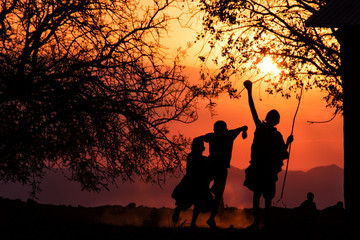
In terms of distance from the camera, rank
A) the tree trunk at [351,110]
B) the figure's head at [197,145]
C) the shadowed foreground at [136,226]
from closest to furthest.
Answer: the shadowed foreground at [136,226]
the figure's head at [197,145]
the tree trunk at [351,110]

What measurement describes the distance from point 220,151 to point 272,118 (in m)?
1.16

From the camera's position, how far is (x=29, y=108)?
12.4 metres

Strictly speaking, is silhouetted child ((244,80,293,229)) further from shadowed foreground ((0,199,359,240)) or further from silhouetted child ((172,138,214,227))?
silhouetted child ((172,138,214,227))

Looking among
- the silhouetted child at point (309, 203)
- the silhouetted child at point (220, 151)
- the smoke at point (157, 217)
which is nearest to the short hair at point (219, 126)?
the silhouetted child at point (220, 151)

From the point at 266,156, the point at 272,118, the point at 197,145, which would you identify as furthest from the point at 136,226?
the point at 272,118

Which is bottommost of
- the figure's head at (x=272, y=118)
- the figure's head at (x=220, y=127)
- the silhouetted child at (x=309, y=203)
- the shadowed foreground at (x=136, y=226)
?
the shadowed foreground at (x=136, y=226)

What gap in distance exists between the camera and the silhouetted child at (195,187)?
38.1ft

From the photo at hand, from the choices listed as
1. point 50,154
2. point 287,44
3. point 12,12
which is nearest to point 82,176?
point 50,154

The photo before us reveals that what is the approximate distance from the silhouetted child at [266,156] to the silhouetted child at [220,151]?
1.57ft

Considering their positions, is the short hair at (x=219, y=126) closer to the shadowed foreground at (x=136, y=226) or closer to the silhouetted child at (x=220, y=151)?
the silhouetted child at (x=220, y=151)

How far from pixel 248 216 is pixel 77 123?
507 cm

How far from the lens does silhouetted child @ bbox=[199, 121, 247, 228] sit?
11227 mm

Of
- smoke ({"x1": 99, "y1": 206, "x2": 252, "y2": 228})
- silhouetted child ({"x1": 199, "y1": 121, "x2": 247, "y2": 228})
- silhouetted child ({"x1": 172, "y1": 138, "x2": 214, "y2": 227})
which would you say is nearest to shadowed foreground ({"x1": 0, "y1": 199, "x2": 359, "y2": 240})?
smoke ({"x1": 99, "y1": 206, "x2": 252, "y2": 228})

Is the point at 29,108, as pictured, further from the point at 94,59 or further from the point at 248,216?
the point at 248,216
